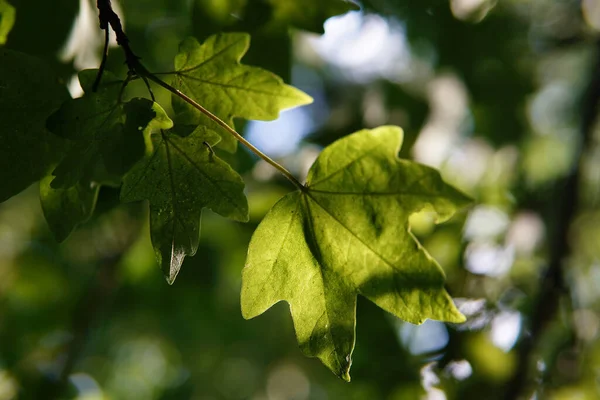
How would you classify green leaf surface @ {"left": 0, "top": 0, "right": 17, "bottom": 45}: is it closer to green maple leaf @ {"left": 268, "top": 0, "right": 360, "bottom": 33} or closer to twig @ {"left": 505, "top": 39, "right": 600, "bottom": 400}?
green maple leaf @ {"left": 268, "top": 0, "right": 360, "bottom": 33}

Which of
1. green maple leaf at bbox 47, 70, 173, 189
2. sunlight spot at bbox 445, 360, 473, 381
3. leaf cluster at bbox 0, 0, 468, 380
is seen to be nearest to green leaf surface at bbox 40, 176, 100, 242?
leaf cluster at bbox 0, 0, 468, 380

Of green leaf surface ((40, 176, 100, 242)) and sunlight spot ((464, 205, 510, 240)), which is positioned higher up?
green leaf surface ((40, 176, 100, 242))

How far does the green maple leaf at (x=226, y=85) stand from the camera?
1.34m

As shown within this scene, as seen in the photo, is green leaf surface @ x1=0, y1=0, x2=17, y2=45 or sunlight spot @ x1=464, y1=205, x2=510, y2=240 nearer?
green leaf surface @ x1=0, y1=0, x2=17, y2=45

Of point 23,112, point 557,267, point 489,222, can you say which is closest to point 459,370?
point 557,267

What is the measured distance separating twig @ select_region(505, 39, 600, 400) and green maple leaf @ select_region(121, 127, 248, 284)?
5.71 feet

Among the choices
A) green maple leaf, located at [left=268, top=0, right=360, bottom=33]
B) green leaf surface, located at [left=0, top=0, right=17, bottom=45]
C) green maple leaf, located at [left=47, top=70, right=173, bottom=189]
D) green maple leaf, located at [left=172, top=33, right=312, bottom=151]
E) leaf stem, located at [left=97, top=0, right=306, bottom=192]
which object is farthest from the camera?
green maple leaf, located at [left=268, top=0, right=360, bottom=33]

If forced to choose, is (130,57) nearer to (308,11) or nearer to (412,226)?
(308,11)

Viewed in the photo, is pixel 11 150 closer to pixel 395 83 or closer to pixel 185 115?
pixel 185 115

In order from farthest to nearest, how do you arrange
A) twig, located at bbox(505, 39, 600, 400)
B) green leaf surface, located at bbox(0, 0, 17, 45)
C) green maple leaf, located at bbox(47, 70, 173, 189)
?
twig, located at bbox(505, 39, 600, 400) < green leaf surface, located at bbox(0, 0, 17, 45) < green maple leaf, located at bbox(47, 70, 173, 189)

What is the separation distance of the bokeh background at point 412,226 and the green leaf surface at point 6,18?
0.09ft

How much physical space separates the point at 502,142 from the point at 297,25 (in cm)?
205

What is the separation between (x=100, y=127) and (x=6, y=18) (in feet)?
1.86

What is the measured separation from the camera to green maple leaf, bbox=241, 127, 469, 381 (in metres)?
1.33
